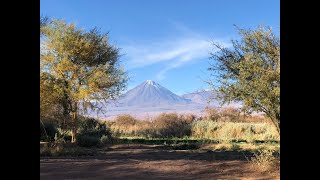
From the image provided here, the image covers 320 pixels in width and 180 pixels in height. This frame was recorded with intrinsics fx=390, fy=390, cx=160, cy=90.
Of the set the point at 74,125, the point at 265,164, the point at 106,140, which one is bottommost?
the point at 106,140

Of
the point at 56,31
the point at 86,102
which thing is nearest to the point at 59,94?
the point at 86,102

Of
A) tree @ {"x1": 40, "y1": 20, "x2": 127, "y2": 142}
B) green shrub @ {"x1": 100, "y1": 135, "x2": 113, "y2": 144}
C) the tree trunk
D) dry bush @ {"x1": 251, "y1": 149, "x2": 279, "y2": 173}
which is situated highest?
tree @ {"x1": 40, "y1": 20, "x2": 127, "y2": 142}

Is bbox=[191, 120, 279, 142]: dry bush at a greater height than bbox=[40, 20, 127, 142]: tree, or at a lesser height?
lesser

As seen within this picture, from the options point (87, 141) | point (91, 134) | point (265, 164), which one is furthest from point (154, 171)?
point (91, 134)

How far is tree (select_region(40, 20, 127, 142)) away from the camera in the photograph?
21.5 metres

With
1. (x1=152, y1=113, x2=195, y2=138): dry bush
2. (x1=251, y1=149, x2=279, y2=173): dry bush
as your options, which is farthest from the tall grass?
(x1=251, y1=149, x2=279, y2=173): dry bush

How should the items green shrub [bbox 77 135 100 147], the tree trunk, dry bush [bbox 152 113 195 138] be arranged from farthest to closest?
dry bush [bbox 152 113 195 138]
the tree trunk
green shrub [bbox 77 135 100 147]

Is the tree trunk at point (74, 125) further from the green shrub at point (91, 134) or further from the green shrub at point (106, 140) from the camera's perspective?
the green shrub at point (106, 140)

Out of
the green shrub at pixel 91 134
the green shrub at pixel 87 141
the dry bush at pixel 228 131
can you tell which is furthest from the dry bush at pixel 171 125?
the green shrub at pixel 87 141

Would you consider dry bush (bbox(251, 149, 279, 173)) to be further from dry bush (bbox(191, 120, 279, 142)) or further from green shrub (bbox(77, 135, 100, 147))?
dry bush (bbox(191, 120, 279, 142))

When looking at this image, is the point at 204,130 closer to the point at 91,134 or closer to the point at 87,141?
the point at 91,134

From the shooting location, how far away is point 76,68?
21.6m
